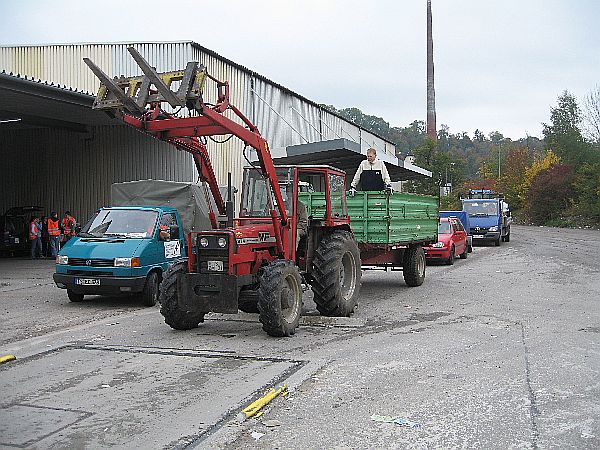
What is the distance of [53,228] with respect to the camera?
24.9m

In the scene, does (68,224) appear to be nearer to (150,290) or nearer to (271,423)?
(150,290)

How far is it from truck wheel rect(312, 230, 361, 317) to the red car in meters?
10.00

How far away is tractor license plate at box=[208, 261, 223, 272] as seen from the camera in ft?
30.2

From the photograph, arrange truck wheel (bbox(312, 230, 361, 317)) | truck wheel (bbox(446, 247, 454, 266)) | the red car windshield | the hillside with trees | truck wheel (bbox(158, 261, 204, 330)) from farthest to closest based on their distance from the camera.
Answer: the hillside with trees, the red car windshield, truck wheel (bbox(446, 247, 454, 266)), truck wheel (bbox(312, 230, 361, 317)), truck wheel (bbox(158, 261, 204, 330))

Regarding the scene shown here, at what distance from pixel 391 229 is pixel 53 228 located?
50.1ft

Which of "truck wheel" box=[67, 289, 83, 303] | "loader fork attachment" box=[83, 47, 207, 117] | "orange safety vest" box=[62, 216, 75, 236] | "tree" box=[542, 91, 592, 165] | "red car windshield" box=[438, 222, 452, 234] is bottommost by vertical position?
"truck wheel" box=[67, 289, 83, 303]

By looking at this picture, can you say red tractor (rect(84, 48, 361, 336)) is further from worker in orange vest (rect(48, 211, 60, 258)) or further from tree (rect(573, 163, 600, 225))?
tree (rect(573, 163, 600, 225))

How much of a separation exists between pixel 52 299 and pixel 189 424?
9.14 meters

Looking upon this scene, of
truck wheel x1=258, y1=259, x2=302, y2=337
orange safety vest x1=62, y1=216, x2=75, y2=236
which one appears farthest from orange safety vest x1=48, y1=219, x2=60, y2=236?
truck wheel x1=258, y1=259, x2=302, y2=337

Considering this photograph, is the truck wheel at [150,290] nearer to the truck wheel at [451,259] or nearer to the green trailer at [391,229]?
the green trailer at [391,229]

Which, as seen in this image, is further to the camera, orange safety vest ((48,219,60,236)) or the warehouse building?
the warehouse building

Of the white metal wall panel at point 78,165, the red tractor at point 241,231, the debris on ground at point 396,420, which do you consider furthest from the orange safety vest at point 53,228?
the debris on ground at point 396,420

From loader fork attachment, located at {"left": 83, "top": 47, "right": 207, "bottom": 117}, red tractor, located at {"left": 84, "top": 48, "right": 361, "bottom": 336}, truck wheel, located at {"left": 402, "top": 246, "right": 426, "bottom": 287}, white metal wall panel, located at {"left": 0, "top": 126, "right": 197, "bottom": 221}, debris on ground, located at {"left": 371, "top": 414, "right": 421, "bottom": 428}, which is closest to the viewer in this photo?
debris on ground, located at {"left": 371, "top": 414, "right": 421, "bottom": 428}

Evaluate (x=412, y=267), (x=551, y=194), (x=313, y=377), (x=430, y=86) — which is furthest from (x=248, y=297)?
(x=551, y=194)
